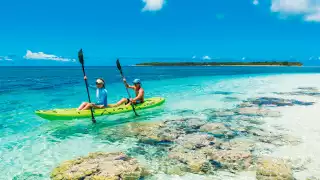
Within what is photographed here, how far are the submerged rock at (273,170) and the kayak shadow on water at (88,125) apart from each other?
256 inches

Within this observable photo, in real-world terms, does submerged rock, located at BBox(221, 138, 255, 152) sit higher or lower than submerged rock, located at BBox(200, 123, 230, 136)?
lower

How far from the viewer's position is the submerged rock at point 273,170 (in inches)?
276

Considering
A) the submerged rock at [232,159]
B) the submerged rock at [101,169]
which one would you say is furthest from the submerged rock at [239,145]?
the submerged rock at [101,169]

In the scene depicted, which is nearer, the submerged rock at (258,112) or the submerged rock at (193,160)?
the submerged rock at (193,160)

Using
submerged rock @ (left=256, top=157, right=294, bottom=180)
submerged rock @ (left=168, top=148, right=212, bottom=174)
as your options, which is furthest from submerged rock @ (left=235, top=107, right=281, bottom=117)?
submerged rock @ (left=168, top=148, right=212, bottom=174)

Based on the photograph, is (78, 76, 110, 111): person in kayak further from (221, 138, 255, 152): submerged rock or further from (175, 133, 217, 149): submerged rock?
(221, 138, 255, 152): submerged rock

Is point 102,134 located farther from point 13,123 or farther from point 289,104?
point 289,104

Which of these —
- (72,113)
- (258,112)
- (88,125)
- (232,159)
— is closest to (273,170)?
(232,159)

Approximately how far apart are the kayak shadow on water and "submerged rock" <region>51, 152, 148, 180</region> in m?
3.49

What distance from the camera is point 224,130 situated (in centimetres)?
1153

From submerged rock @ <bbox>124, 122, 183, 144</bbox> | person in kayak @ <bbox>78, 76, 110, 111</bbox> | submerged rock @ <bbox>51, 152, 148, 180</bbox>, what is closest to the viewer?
submerged rock @ <bbox>51, 152, 148, 180</bbox>

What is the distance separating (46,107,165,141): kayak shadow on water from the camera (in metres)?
11.7

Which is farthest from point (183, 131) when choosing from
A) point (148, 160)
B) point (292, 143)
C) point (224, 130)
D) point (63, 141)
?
point (63, 141)

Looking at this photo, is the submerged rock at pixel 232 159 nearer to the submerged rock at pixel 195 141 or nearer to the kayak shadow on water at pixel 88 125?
the submerged rock at pixel 195 141
